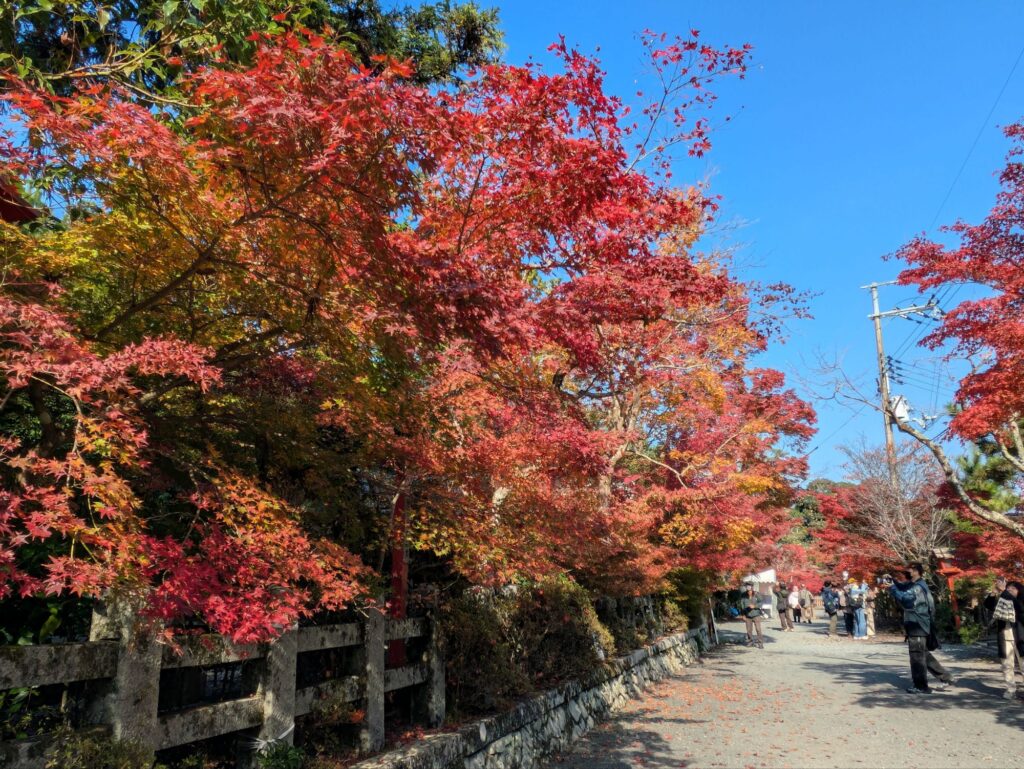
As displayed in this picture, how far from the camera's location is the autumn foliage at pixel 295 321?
3.32m

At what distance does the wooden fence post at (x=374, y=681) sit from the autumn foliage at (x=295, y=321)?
673 mm

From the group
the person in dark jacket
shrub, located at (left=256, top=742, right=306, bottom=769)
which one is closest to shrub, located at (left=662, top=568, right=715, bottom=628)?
A: the person in dark jacket

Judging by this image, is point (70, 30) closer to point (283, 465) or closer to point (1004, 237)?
point (283, 465)

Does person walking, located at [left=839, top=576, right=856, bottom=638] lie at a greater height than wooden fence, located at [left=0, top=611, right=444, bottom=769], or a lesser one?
lesser

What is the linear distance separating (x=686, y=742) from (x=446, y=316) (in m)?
6.30

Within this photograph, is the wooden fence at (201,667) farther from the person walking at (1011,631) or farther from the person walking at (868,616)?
the person walking at (868,616)

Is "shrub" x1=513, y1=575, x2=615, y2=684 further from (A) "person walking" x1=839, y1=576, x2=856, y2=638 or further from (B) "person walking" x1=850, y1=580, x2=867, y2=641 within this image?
(A) "person walking" x1=839, y1=576, x2=856, y2=638

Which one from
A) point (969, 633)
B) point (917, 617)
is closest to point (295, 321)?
point (917, 617)

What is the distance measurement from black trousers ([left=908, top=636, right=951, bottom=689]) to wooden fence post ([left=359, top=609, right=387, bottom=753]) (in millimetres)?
8093

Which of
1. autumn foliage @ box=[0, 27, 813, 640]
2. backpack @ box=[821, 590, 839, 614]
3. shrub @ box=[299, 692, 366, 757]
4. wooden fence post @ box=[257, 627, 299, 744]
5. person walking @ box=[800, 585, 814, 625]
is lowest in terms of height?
person walking @ box=[800, 585, 814, 625]

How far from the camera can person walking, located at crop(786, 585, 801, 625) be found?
2852 cm

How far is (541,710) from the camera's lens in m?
7.62

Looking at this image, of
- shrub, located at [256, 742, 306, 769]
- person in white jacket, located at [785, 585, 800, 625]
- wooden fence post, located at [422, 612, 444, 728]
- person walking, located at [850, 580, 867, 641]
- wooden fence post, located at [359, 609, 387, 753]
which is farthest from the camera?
person in white jacket, located at [785, 585, 800, 625]

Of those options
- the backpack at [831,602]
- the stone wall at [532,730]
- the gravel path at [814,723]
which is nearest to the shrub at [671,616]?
the gravel path at [814,723]
